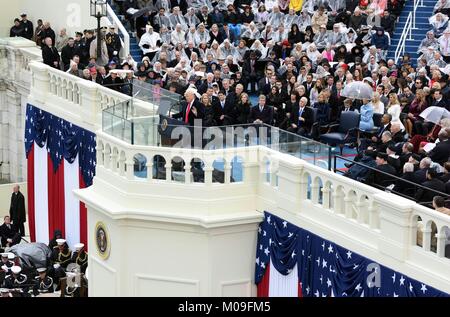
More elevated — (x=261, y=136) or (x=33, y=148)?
(x=261, y=136)

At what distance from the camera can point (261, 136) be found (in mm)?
22641

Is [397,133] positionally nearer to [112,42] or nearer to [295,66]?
[295,66]

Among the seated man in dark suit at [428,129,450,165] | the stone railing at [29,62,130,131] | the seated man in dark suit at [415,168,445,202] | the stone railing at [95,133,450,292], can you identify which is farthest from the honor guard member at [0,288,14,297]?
the seated man in dark suit at [415,168,445,202]

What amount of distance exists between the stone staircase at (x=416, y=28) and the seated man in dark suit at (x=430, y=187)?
1377 centimetres

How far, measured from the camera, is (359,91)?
2531cm

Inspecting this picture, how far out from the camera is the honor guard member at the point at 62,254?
28.2m

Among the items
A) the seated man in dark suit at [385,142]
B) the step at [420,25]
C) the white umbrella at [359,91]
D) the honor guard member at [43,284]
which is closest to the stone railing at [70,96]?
the honor guard member at [43,284]

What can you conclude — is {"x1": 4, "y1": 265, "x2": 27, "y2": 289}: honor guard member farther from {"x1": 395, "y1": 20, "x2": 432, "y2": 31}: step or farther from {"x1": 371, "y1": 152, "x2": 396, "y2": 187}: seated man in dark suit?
{"x1": 395, "y1": 20, "x2": 432, "y2": 31}: step

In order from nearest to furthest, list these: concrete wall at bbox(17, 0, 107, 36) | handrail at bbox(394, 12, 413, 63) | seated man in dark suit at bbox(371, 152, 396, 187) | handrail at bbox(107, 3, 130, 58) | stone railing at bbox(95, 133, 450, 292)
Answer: stone railing at bbox(95, 133, 450, 292) < seated man in dark suit at bbox(371, 152, 396, 187) < handrail at bbox(394, 12, 413, 63) < handrail at bbox(107, 3, 130, 58) < concrete wall at bbox(17, 0, 107, 36)

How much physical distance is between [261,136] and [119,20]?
44.8ft

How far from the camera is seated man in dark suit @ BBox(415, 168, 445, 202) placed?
19.4 metres

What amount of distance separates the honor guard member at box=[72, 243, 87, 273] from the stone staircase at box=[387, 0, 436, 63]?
10488 mm
